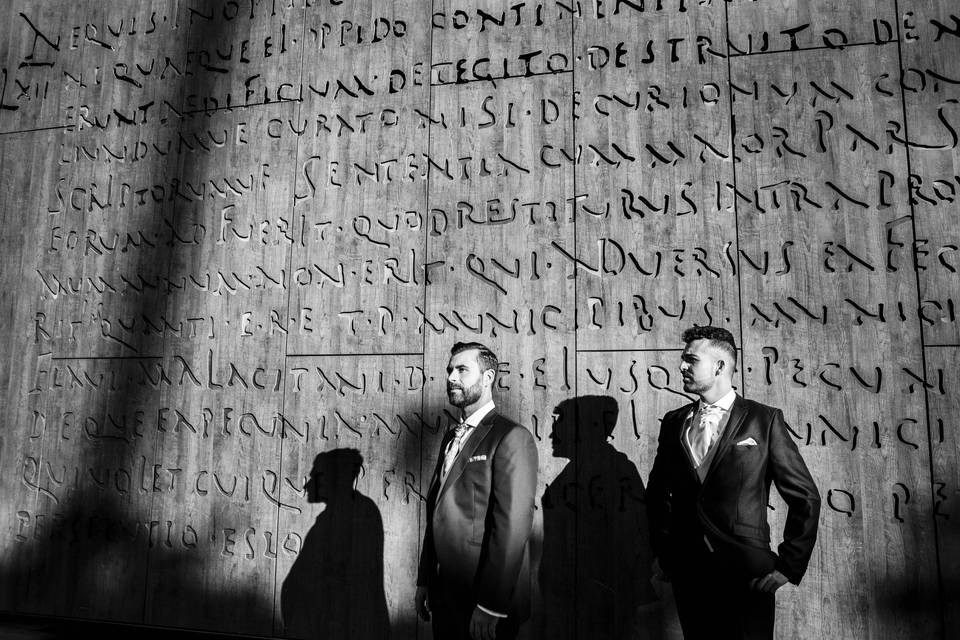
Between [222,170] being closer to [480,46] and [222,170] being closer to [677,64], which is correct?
[480,46]

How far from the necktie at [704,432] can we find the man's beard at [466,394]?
0.87 metres

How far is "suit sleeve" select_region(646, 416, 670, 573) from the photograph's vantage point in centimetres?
304

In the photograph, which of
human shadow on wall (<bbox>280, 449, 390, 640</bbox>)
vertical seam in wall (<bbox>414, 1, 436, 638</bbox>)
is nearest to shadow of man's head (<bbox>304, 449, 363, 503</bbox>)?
human shadow on wall (<bbox>280, 449, 390, 640</bbox>)

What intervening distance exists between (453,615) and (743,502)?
3.82 feet

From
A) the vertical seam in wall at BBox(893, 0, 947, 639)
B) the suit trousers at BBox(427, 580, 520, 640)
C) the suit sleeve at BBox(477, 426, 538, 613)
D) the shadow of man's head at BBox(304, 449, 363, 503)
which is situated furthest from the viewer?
the shadow of man's head at BBox(304, 449, 363, 503)

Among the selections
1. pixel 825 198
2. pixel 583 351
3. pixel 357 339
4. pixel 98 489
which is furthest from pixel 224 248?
pixel 825 198

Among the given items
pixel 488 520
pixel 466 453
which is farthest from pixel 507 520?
pixel 466 453

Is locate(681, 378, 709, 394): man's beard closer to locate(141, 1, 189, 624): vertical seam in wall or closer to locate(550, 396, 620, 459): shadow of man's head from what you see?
locate(550, 396, 620, 459): shadow of man's head

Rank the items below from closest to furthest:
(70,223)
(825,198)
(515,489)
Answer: (515,489) → (825,198) → (70,223)

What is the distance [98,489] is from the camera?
5031 mm

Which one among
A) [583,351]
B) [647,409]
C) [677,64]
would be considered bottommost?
[647,409]

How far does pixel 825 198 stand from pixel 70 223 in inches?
193

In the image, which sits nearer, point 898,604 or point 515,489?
point 515,489

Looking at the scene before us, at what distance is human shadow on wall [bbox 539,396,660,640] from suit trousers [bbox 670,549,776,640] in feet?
4.28
